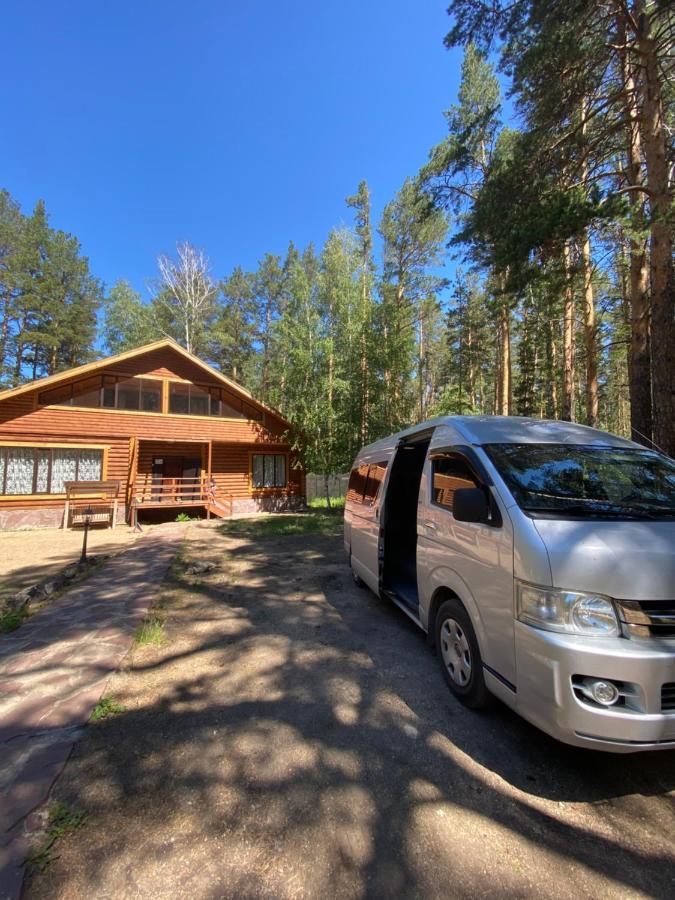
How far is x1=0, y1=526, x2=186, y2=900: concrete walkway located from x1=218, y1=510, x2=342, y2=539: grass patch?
17.6ft

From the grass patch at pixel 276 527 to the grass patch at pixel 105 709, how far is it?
7831mm

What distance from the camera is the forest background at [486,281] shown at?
656 centimetres

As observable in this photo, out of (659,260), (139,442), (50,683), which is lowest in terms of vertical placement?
(50,683)

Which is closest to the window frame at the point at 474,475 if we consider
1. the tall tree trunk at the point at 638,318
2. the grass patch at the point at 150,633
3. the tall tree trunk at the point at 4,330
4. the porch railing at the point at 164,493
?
the grass patch at the point at 150,633

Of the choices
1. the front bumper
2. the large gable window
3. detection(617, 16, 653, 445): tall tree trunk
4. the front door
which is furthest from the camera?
the front door

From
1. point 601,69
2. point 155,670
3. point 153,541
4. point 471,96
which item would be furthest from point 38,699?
point 471,96

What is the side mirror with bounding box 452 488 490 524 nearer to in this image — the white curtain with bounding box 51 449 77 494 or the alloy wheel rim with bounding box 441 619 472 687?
the alloy wheel rim with bounding box 441 619 472 687

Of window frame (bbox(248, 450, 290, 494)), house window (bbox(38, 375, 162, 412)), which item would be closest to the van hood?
house window (bbox(38, 375, 162, 412))

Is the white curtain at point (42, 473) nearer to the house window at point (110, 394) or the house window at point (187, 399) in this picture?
the house window at point (110, 394)

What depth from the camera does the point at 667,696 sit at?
183cm

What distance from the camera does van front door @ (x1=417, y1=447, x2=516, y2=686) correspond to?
2.28m

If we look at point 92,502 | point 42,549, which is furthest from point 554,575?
point 92,502

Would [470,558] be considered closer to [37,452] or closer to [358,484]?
[358,484]

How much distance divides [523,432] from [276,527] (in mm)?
10184
